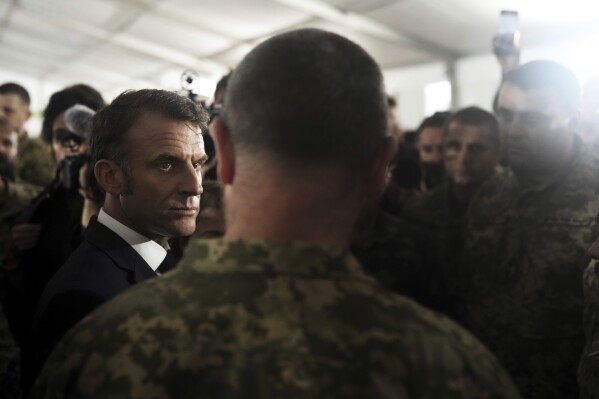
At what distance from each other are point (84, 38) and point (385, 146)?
1148cm

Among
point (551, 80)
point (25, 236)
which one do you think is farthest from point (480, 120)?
point (25, 236)

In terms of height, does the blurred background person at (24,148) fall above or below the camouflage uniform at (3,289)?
above

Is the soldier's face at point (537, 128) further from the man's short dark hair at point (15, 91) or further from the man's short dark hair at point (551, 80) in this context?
the man's short dark hair at point (15, 91)

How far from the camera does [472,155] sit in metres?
2.55

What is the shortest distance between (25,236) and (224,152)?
1.54 metres

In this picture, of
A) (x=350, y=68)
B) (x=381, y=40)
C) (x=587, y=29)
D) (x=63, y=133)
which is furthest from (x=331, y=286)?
(x=381, y=40)

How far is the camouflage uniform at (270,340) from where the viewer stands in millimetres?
622

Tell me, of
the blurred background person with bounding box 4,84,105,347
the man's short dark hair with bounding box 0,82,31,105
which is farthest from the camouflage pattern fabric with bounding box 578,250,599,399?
the man's short dark hair with bounding box 0,82,31,105

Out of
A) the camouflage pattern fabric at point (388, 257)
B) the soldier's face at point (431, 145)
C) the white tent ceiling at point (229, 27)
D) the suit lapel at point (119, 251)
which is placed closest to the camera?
the suit lapel at point (119, 251)

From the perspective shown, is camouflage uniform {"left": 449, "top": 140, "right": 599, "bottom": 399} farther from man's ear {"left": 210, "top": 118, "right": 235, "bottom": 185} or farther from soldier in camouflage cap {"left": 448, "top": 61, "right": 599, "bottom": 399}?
man's ear {"left": 210, "top": 118, "right": 235, "bottom": 185}

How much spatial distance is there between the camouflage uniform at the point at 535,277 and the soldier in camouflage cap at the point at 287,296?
50.2 inches

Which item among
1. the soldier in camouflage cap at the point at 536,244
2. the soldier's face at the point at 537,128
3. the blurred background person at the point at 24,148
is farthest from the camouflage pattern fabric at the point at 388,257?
the blurred background person at the point at 24,148

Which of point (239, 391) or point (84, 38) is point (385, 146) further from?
point (84, 38)

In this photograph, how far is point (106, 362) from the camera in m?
0.67
